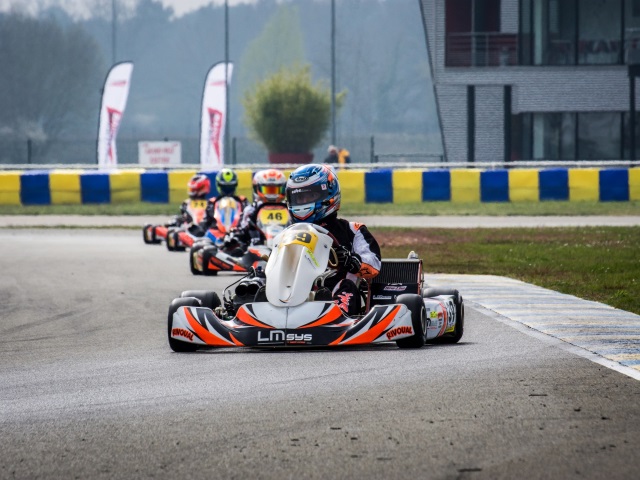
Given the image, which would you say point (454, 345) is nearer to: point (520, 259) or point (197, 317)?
point (197, 317)

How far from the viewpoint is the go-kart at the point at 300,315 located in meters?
8.13

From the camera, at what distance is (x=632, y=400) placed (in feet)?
20.2

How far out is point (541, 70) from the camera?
141 feet

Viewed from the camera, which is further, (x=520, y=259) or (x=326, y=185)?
(x=520, y=259)

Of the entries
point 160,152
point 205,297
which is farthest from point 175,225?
point 160,152

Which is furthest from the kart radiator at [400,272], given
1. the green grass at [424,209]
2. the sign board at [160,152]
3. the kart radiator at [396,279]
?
the sign board at [160,152]

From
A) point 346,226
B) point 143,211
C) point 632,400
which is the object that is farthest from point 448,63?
point 632,400

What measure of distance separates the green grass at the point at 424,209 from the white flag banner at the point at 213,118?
50.8 feet

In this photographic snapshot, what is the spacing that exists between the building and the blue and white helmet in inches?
1349

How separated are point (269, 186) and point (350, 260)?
6.31 meters

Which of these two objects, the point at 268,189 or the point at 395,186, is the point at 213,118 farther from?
the point at 268,189

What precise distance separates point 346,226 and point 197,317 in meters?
1.23

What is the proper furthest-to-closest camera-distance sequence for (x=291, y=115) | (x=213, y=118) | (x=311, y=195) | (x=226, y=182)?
(x=291, y=115), (x=213, y=118), (x=226, y=182), (x=311, y=195)

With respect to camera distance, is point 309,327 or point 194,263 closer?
point 309,327
